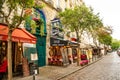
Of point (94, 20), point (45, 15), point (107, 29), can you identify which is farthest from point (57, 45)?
point (107, 29)

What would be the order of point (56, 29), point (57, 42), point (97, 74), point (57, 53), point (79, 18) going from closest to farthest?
point (97, 74)
point (57, 42)
point (79, 18)
point (57, 53)
point (56, 29)

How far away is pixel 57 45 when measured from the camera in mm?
27719

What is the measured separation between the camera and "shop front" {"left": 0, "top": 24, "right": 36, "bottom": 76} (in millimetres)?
16166

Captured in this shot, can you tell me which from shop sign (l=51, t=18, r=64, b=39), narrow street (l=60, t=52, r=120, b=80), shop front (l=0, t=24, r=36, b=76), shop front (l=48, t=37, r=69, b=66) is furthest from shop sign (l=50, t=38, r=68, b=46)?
shop front (l=0, t=24, r=36, b=76)

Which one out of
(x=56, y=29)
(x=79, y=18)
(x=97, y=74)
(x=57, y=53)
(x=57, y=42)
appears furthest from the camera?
(x=56, y=29)

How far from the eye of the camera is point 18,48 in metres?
20.0

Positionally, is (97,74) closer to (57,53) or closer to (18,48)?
(18,48)

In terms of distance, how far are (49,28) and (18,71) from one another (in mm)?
11024

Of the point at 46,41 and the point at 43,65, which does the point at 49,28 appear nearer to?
the point at 46,41

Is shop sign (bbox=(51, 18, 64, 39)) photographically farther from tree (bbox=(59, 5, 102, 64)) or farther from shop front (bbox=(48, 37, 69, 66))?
tree (bbox=(59, 5, 102, 64))

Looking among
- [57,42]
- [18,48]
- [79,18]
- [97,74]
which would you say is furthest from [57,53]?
[97,74]

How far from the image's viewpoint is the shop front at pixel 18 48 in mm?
16166

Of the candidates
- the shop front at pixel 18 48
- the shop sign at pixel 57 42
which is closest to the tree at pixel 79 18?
the shop sign at pixel 57 42

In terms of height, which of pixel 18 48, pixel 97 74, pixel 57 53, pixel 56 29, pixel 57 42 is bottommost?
pixel 97 74
